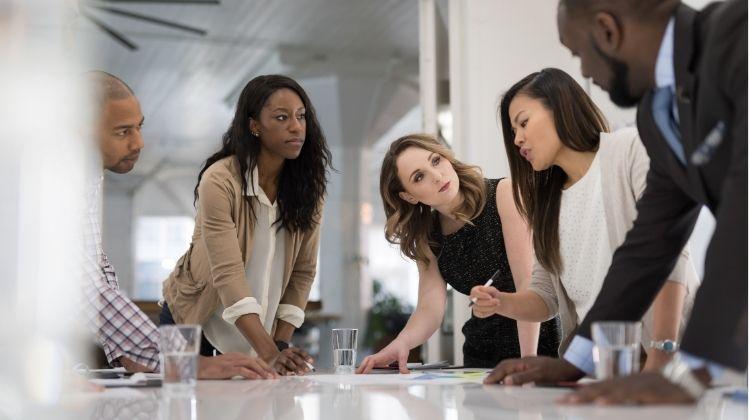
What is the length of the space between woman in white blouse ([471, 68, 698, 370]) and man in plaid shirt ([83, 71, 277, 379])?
1.72ft

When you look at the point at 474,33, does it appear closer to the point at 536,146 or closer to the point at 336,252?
the point at 536,146

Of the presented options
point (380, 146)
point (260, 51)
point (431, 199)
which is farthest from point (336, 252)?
point (431, 199)

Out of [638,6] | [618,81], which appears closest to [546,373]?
[618,81]

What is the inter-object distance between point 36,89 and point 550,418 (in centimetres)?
67

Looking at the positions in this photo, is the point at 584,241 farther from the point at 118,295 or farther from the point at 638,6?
the point at 118,295

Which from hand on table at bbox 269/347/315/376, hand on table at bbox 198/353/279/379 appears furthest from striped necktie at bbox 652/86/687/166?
hand on table at bbox 269/347/315/376

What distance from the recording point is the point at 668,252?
1.40 m

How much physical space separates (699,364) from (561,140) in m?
1.02

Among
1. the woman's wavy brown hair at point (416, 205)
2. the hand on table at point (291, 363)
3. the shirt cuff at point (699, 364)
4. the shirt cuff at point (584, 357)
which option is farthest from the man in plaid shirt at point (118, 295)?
the shirt cuff at point (699, 364)

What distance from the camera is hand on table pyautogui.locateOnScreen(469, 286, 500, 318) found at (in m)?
A: 1.71

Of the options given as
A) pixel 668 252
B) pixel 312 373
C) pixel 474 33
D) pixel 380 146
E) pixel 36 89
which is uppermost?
pixel 380 146

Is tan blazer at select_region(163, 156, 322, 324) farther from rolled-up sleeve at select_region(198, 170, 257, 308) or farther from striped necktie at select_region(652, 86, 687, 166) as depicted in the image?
striped necktie at select_region(652, 86, 687, 166)

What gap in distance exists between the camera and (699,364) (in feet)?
3.13

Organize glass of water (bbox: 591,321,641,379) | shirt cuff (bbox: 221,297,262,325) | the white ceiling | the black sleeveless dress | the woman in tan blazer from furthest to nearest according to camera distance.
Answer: the white ceiling
the black sleeveless dress
the woman in tan blazer
shirt cuff (bbox: 221,297,262,325)
glass of water (bbox: 591,321,641,379)
